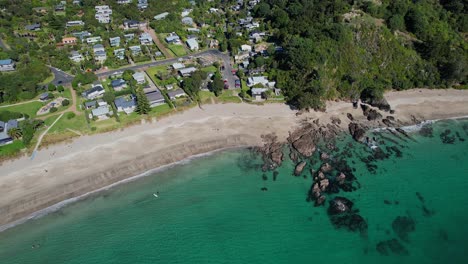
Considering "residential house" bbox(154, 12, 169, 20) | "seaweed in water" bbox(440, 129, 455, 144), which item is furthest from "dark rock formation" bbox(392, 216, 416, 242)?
"residential house" bbox(154, 12, 169, 20)

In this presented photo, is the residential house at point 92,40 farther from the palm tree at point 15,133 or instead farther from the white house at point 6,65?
the palm tree at point 15,133

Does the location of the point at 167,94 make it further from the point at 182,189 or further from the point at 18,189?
the point at 18,189

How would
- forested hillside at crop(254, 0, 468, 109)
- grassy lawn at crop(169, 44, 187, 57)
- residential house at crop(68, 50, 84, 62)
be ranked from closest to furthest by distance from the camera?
forested hillside at crop(254, 0, 468, 109)
residential house at crop(68, 50, 84, 62)
grassy lawn at crop(169, 44, 187, 57)

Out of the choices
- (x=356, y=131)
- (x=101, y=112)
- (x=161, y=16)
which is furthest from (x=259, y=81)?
(x=161, y=16)

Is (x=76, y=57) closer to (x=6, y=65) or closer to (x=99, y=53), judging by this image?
(x=99, y=53)

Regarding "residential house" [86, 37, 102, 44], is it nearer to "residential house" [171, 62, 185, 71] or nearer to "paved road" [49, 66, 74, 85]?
"paved road" [49, 66, 74, 85]

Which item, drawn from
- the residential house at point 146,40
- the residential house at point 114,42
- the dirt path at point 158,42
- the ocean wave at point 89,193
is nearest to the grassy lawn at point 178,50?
the dirt path at point 158,42

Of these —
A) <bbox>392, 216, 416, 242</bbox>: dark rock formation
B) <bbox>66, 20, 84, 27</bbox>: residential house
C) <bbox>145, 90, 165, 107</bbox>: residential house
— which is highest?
<bbox>66, 20, 84, 27</bbox>: residential house
